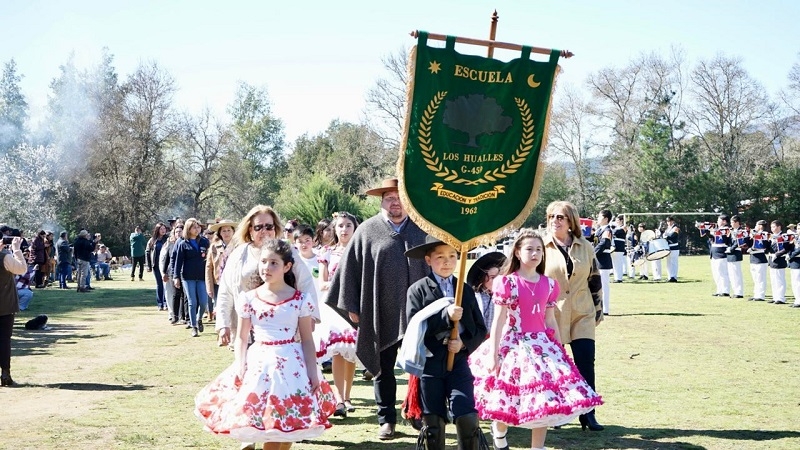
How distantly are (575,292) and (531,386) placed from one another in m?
1.51

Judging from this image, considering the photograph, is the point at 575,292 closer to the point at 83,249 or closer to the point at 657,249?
the point at 657,249

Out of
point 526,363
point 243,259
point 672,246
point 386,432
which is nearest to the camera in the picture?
point 526,363

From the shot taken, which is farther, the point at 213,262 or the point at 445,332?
the point at 213,262

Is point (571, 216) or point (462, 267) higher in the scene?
point (571, 216)

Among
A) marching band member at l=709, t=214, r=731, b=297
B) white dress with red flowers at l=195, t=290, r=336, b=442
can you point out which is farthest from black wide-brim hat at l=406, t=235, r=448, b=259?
marching band member at l=709, t=214, r=731, b=297

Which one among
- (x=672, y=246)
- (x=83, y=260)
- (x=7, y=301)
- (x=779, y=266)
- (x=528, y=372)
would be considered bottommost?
(x=528, y=372)

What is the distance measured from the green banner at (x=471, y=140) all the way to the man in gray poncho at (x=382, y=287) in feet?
5.41

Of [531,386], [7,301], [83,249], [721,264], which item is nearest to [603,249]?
[721,264]

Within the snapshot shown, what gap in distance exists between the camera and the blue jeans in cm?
1617

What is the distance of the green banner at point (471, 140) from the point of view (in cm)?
618

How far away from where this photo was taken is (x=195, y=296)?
16.5m

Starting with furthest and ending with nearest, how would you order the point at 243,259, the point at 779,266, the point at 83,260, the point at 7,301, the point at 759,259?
the point at 83,260 < the point at 759,259 < the point at 779,266 < the point at 7,301 < the point at 243,259

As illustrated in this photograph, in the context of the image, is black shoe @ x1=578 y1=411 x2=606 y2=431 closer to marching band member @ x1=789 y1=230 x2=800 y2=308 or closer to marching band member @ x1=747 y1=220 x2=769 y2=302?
marching band member @ x1=789 y1=230 x2=800 y2=308

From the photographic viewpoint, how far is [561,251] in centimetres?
791
